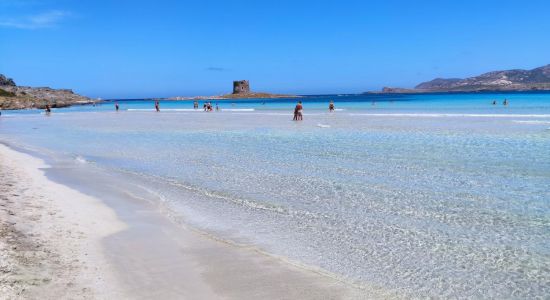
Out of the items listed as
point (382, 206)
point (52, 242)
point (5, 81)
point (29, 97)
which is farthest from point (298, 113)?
point (5, 81)

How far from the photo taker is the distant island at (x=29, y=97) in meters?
97.9

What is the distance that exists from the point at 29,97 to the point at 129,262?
→ 131261 millimetres

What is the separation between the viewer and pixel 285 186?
1075 centimetres

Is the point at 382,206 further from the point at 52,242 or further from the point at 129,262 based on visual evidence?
the point at 52,242

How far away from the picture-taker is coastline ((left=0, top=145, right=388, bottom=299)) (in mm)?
A: 5039

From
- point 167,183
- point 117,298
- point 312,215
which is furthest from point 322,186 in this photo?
point 117,298

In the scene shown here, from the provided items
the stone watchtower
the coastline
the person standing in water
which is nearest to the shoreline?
the coastline

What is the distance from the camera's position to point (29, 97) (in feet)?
400

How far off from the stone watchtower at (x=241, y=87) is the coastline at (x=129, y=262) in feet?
499

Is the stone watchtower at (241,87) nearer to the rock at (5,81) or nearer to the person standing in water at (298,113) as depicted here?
the rock at (5,81)

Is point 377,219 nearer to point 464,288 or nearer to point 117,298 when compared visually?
point 464,288

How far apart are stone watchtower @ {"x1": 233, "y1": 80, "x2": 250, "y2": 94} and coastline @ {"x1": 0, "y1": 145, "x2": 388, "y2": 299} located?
152m

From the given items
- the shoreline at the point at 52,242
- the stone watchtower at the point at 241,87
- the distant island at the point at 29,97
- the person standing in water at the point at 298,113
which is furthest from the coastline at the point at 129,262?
the stone watchtower at the point at 241,87

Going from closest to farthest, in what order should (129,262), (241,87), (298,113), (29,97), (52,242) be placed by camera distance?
(129,262) < (52,242) < (298,113) < (29,97) < (241,87)
